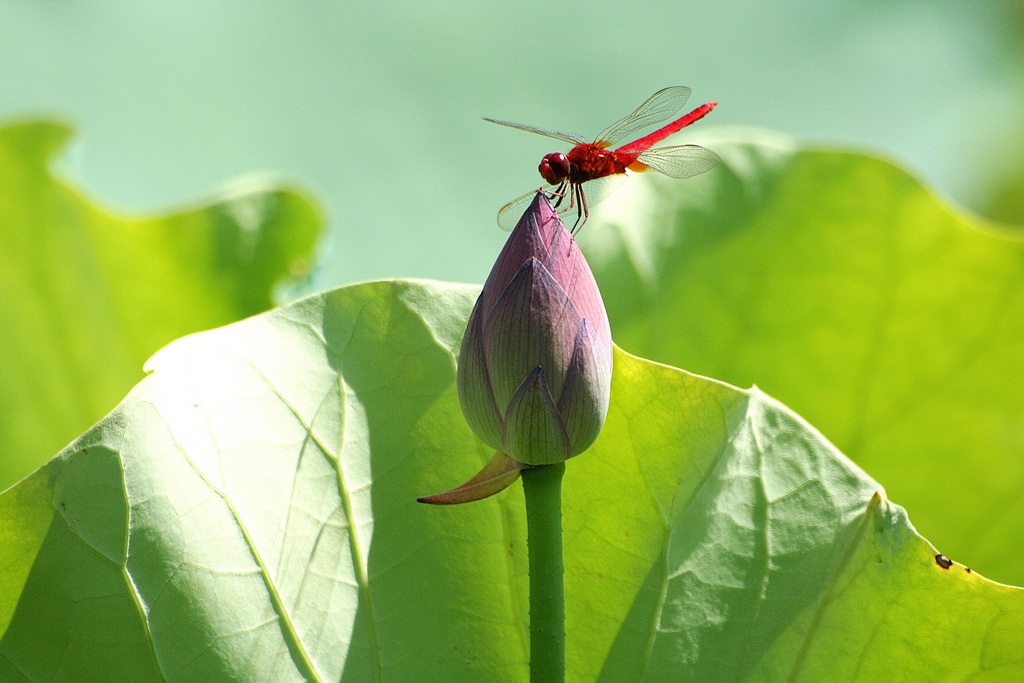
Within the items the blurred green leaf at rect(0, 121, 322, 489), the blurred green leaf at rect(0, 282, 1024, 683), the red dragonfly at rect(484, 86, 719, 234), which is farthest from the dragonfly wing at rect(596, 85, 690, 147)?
the blurred green leaf at rect(0, 121, 322, 489)

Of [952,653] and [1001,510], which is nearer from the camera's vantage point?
[952,653]

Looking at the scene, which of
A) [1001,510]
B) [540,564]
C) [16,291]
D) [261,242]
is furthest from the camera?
[261,242]

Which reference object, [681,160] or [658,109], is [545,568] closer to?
[681,160]

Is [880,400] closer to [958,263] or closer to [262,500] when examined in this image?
[958,263]

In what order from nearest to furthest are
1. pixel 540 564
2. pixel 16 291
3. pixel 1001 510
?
1. pixel 540 564
2. pixel 1001 510
3. pixel 16 291

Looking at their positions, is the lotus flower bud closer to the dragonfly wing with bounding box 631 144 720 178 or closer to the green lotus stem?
the green lotus stem

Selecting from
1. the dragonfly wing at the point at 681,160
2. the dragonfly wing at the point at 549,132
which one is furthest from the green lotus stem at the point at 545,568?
the dragonfly wing at the point at 681,160

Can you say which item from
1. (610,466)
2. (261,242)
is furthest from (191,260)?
(610,466)
